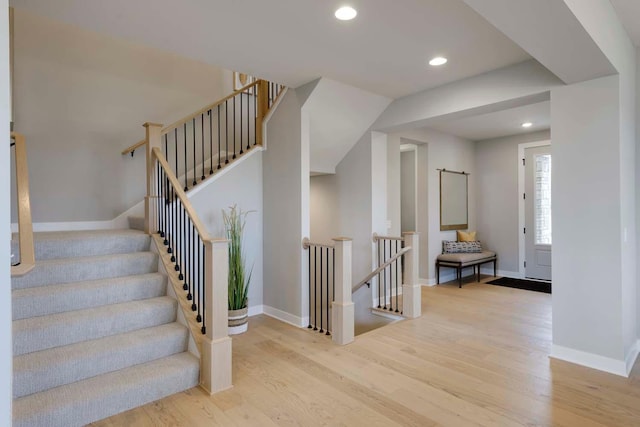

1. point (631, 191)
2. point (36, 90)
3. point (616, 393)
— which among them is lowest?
point (616, 393)

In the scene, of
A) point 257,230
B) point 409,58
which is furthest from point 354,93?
point 257,230

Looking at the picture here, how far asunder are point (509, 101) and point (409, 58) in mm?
1077

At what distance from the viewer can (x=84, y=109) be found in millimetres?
4039

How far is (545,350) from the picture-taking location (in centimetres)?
320

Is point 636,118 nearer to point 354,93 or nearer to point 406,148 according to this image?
point 354,93

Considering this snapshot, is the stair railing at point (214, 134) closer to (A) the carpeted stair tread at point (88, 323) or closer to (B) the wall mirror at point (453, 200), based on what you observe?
(A) the carpeted stair tread at point (88, 323)

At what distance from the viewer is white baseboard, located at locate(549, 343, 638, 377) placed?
2730mm

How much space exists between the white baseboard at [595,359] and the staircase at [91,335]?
117 inches

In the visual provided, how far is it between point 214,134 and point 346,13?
3.06 m

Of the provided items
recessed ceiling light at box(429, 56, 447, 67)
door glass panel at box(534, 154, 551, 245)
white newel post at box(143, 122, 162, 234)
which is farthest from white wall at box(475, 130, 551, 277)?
white newel post at box(143, 122, 162, 234)

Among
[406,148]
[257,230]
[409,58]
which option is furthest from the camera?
[406,148]

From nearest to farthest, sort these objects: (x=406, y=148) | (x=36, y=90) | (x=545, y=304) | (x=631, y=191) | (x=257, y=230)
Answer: (x=631, y=191)
(x=36, y=90)
(x=257, y=230)
(x=545, y=304)
(x=406, y=148)

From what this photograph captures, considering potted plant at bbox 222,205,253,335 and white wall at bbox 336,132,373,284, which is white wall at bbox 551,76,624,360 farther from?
potted plant at bbox 222,205,253,335

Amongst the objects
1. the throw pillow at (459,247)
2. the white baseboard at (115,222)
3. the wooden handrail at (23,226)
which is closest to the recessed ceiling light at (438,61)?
the white baseboard at (115,222)
